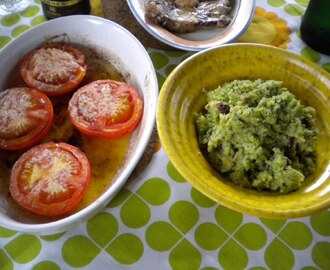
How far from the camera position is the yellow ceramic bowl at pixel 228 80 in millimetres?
697

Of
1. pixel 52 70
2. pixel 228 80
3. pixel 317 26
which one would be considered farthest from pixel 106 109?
pixel 317 26

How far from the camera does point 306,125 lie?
2.78 feet

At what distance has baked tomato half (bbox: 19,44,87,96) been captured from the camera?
3.39ft

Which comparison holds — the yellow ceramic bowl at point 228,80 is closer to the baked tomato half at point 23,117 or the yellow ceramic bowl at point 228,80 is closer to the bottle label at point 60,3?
the baked tomato half at point 23,117

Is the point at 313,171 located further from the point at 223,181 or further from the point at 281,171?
the point at 223,181

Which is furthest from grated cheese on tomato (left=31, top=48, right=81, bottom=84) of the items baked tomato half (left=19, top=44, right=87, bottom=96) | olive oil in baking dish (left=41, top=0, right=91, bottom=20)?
olive oil in baking dish (left=41, top=0, right=91, bottom=20)

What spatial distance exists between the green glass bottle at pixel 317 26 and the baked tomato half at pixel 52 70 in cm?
75

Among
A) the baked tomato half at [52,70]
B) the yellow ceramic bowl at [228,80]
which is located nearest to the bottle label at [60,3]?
the baked tomato half at [52,70]

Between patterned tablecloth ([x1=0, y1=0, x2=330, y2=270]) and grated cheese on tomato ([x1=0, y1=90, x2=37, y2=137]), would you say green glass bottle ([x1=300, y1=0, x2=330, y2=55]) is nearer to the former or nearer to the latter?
patterned tablecloth ([x1=0, y1=0, x2=330, y2=270])

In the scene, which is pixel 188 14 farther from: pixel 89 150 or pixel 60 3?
pixel 89 150

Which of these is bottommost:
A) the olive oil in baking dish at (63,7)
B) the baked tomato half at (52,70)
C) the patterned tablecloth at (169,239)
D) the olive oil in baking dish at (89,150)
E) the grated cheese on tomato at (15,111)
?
the patterned tablecloth at (169,239)

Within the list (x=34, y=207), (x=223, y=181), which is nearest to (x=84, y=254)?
(x=34, y=207)

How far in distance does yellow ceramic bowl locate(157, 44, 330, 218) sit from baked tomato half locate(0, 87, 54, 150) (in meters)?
0.35

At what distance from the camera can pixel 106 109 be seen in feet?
3.16
